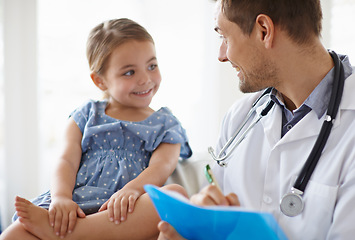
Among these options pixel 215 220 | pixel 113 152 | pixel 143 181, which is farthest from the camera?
pixel 113 152

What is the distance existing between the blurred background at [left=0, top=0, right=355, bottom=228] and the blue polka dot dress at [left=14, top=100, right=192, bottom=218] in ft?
3.88

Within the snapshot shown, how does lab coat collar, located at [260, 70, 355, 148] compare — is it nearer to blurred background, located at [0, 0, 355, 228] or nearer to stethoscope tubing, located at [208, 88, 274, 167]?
stethoscope tubing, located at [208, 88, 274, 167]

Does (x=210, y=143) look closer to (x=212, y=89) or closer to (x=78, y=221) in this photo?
(x=212, y=89)

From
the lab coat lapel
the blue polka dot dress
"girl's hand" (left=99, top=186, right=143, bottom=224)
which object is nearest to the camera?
the lab coat lapel

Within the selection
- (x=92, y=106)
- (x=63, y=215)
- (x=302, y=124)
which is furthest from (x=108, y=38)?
(x=302, y=124)

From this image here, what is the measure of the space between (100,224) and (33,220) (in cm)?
22

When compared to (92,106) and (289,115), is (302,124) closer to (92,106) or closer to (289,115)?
(289,115)

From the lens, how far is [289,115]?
56.0 inches

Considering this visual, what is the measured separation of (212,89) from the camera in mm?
3486

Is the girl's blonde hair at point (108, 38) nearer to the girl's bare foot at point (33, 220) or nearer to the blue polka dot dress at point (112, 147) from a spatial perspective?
the blue polka dot dress at point (112, 147)

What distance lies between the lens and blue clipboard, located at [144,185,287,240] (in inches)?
29.7

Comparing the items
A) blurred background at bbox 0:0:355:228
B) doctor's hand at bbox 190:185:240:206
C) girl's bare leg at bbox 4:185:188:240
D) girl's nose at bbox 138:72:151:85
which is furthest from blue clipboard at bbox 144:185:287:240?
blurred background at bbox 0:0:355:228

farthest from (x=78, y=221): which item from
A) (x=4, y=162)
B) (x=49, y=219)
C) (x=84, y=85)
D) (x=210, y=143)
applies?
(x=210, y=143)

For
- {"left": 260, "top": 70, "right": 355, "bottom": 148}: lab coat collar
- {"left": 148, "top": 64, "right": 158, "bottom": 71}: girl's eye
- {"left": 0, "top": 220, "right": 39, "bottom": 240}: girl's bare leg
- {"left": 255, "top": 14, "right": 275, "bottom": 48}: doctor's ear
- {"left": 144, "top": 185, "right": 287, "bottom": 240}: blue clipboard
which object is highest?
{"left": 255, "top": 14, "right": 275, "bottom": 48}: doctor's ear
